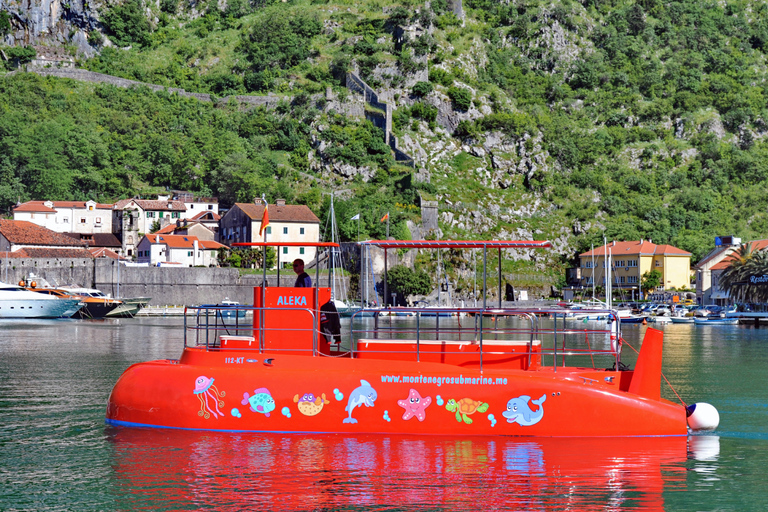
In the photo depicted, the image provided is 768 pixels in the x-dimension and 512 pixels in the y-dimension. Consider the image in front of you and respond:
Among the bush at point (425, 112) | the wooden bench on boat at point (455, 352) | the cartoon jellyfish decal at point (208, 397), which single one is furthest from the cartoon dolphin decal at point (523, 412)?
the bush at point (425, 112)

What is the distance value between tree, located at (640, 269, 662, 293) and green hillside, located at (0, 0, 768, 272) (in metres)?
8.84

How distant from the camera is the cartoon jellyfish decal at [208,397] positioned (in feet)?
51.5

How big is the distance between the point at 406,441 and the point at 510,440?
1839mm

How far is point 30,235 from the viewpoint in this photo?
9444cm

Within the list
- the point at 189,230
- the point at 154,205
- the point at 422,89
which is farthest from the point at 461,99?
the point at 154,205

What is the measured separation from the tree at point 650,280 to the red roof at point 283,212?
42.4 m

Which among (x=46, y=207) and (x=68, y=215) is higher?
(x=46, y=207)

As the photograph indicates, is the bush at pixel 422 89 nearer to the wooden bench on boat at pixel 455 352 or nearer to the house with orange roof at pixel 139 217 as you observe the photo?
the house with orange roof at pixel 139 217

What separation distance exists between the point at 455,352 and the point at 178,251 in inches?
3370

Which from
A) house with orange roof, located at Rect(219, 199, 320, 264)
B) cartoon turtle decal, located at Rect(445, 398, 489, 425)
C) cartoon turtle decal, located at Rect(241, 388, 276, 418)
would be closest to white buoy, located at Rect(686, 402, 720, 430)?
cartoon turtle decal, located at Rect(445, 398, 489, 425)

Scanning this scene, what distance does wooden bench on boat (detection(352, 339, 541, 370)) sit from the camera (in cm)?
1608

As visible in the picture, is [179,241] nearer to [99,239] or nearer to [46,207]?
[99,239]

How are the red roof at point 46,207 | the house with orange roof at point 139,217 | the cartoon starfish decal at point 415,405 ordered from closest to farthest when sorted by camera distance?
the cartoon starfish decal at point 415,405 → the red roof at point 46,207 → the house with orange roof at point 139,217

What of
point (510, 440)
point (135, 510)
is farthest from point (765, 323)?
point (135, 510)
